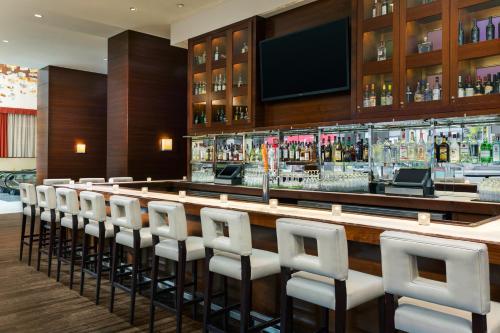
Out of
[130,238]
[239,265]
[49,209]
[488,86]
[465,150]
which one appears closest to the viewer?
[239,265]

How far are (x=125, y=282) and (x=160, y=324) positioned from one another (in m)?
1.35

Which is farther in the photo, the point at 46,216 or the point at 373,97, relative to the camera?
the point at 46,216

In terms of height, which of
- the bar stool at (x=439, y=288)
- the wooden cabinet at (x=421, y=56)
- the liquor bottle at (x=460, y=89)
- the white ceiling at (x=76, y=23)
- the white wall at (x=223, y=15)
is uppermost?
the white ceiling at (x=76, y=23)

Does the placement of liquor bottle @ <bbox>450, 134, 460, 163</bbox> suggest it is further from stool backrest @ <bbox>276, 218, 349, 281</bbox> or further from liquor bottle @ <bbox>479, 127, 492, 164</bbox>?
stool backrest @ <bbox>276, 218, 349, 281</bbox>

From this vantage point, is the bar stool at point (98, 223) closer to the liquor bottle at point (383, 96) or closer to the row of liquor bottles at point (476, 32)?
the liquor bottle at point (383, 96)

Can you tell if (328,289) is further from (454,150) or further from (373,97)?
(373,97)

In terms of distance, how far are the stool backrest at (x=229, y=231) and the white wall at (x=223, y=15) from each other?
410 centimetres

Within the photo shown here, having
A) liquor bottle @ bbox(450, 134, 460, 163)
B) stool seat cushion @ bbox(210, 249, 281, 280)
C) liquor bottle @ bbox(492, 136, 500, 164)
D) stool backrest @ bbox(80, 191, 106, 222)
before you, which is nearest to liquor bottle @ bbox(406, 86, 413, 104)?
liquor bottle @ bbox(450, 134, 460, 163)

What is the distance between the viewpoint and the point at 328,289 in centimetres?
211

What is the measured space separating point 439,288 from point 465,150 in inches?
128

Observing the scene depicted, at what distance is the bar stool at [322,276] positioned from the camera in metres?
2.01

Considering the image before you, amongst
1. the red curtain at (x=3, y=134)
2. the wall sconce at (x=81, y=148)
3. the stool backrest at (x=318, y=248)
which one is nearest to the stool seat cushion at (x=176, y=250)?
the stool backrest at (x=318, y=248)

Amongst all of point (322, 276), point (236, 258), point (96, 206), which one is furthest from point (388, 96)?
point (96, 206)

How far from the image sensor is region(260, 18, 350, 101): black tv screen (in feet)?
17.5
